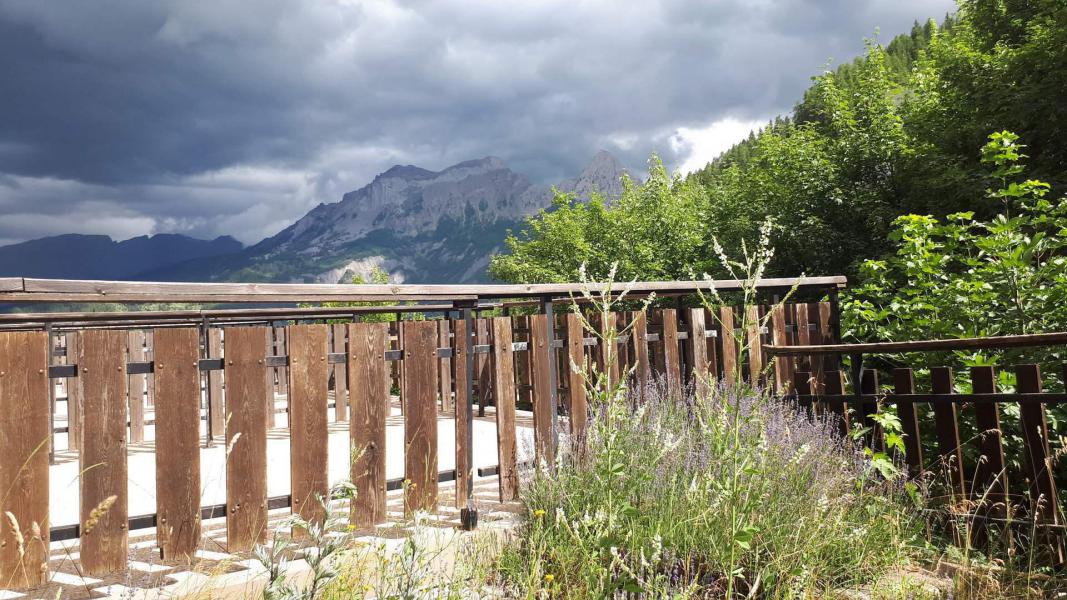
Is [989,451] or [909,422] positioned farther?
[909,422]

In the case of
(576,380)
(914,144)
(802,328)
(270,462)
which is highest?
(914,144)

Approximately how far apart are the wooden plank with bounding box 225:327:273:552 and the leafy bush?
131cm

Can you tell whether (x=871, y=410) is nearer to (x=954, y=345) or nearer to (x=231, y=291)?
(x=954, y=345)

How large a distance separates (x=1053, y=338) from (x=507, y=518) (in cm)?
290

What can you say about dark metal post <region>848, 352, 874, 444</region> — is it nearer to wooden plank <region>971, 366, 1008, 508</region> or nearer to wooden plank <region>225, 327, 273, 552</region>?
wooden plank <region>971, 366, 1008, 508</region>

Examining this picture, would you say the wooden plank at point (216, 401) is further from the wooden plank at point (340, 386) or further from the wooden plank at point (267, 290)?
the wooden plank at point (267, 290)

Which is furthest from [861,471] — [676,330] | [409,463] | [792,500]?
[409,463]

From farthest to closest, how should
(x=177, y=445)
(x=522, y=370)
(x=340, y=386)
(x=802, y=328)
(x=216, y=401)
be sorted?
(x=522, y=370) < (x=340, y=386) < (x=216, y=401) < (x=802, y=328) < (x=177, y=445)

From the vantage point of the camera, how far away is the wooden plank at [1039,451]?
3.29 metres

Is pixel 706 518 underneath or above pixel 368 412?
underneath

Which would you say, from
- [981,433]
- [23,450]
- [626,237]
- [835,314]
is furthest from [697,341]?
[626,237]

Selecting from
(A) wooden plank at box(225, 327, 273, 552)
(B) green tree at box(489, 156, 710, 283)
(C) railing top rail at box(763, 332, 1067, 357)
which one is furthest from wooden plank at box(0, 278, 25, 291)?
(B) green tree at box(489, 156, 710, 283)

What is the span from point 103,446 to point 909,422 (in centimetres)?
419

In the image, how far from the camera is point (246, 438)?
130 inches
